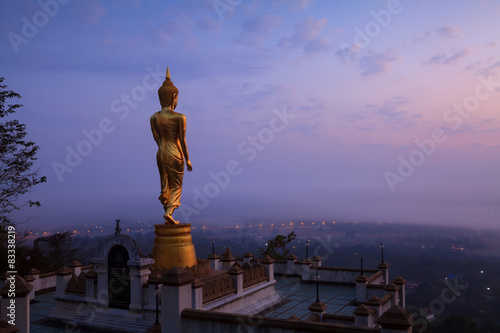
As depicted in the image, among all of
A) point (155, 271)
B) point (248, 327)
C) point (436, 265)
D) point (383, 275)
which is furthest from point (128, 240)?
point (436, 265)

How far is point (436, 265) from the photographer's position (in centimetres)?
4353

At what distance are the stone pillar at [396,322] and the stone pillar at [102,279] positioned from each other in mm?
10473

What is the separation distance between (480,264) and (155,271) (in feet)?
139

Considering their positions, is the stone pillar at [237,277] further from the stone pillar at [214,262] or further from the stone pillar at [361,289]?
the stone pillar at [214,262]

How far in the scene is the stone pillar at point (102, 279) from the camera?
14.8m

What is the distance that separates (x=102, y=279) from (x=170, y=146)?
238 inches

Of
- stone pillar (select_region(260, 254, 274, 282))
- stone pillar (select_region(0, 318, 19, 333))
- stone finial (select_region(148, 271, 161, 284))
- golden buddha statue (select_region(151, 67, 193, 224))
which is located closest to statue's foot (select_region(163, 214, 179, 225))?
golden buddha statue (select_region(151, 67, 193, 224))

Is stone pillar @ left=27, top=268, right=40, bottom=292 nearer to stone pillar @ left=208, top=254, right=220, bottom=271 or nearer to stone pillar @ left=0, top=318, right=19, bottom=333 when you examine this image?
stone pillar @ left=208, top=254, right=220, bottom=271

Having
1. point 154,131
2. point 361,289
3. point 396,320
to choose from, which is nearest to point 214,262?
point 361,289

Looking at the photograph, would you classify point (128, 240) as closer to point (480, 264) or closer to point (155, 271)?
point (155, 271)

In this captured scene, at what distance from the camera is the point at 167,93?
1784cm

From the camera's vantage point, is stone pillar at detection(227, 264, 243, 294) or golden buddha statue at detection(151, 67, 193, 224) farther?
golden buddha statue at detection(151, 67, 193, 224)

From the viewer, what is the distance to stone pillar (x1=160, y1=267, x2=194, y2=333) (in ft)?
33.1

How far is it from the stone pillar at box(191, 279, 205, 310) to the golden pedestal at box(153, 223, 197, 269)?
310 cm
